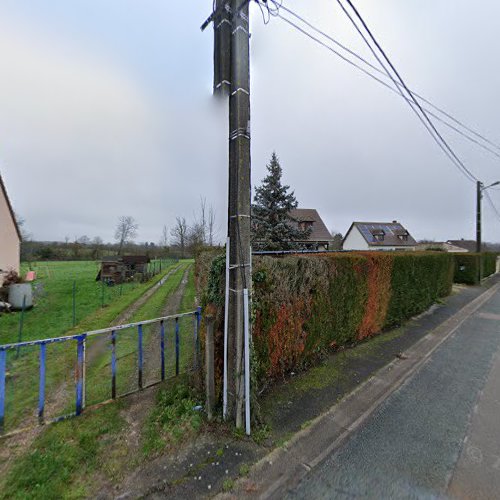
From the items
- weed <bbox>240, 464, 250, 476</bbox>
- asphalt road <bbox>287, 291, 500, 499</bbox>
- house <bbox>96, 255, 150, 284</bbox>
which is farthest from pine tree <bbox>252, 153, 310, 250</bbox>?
weed <bbox>240, 464, 250, 476</bbox>

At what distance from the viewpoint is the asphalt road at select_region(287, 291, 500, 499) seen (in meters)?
2.17

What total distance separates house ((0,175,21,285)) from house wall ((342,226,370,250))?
4110 centimetres

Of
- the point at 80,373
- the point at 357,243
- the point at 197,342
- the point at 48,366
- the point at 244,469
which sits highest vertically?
the point at 357,243

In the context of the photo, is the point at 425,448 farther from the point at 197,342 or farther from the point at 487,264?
the point at 487,264

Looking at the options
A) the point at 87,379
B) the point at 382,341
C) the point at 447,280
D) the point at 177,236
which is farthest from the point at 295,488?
the point at 177,236

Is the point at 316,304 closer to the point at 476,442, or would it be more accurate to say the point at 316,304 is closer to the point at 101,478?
the point at 476,442

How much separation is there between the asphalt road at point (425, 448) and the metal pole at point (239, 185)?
1.10 meters

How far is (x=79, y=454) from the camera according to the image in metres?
2.38

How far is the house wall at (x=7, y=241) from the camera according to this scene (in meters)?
13.5

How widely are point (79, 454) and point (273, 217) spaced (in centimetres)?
1590

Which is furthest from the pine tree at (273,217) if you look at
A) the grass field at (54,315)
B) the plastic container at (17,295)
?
the plastic container at (17,295)

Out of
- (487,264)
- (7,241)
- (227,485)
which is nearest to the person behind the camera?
(227,485)

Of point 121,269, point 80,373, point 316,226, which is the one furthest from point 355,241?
point 80,373

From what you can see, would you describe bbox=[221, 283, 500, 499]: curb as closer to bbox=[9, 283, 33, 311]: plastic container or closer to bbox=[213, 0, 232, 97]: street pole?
bbox=[213, 0, 232, 97]: street pole
